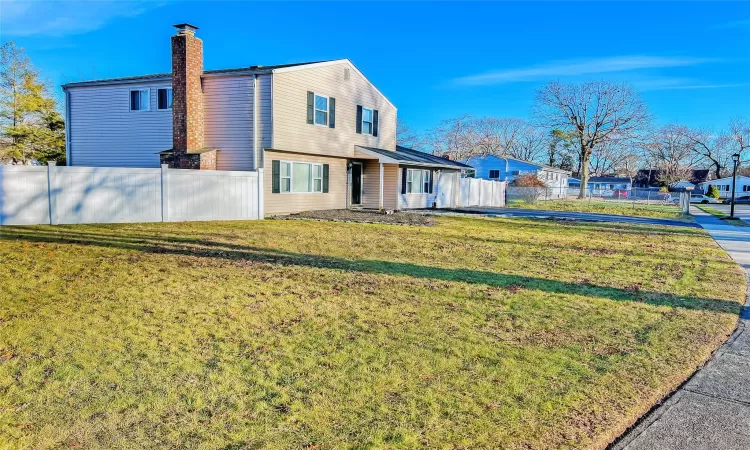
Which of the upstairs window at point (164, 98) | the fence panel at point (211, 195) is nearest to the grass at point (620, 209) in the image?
the fence panel at point (211, 195)

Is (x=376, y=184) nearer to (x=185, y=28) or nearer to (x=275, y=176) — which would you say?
(x=275, y=176)

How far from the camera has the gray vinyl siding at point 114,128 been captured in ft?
58.4

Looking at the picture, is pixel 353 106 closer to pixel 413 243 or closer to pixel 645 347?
pixel 413 243

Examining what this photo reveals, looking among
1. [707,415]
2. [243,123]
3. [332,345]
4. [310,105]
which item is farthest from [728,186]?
[332,345]

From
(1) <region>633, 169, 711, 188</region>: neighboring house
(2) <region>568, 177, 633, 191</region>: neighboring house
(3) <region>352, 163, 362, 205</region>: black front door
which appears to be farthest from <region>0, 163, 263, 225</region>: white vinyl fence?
(1) <region>633, 169, 711, 188</region>: neighboring house

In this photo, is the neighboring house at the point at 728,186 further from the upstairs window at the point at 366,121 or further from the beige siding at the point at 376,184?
the upstairs window at the point at 366,121

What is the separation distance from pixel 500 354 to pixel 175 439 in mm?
2695

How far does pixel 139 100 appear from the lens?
1814cm

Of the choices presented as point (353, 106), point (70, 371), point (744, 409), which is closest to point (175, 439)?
point (70, 371)

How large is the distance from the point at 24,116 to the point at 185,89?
24730 mm

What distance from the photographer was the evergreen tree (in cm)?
3275

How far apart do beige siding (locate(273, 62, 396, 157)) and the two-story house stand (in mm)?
37

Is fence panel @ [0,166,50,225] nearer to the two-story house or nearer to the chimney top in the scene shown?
the two-story house

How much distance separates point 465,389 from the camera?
360 cm
